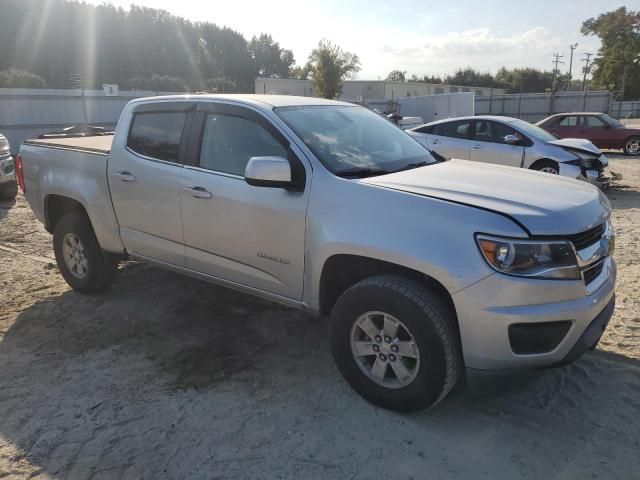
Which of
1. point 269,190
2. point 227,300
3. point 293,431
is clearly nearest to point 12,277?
point 227,300

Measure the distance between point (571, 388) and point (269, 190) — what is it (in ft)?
7.60

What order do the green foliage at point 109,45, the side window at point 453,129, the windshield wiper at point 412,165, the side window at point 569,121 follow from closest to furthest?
1. the windshield wiper at point 412,165
2. the side window at point 453,129
3. the side window at point 569,121
4. the green foliage at point 109,45

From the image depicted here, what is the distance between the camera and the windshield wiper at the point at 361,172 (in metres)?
3.26

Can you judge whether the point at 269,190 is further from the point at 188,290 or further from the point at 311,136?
the point at 188,290

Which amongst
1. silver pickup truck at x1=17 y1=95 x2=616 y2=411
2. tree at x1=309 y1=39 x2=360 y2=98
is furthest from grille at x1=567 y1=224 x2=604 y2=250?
tree at x1=309 y1=39 x2=360 y2=98

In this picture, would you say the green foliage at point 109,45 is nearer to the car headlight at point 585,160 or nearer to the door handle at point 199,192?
the car headlight at point 585,160

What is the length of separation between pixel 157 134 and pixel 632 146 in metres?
17.0

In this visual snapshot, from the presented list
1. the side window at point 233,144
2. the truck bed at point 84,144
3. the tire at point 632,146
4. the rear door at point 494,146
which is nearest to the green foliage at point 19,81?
the rear door at point 494,146

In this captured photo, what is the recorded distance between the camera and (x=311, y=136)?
3.50 m

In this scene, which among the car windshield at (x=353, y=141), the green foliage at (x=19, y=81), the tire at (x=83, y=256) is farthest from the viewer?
the green foliage at (x=19, y=81)

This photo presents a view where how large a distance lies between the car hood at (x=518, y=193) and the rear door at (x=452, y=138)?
22.6ft

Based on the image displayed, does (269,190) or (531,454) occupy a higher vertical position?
(269,190)

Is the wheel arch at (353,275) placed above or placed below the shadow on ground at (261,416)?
above

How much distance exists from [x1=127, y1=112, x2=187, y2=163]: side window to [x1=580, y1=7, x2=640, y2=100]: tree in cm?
7203
